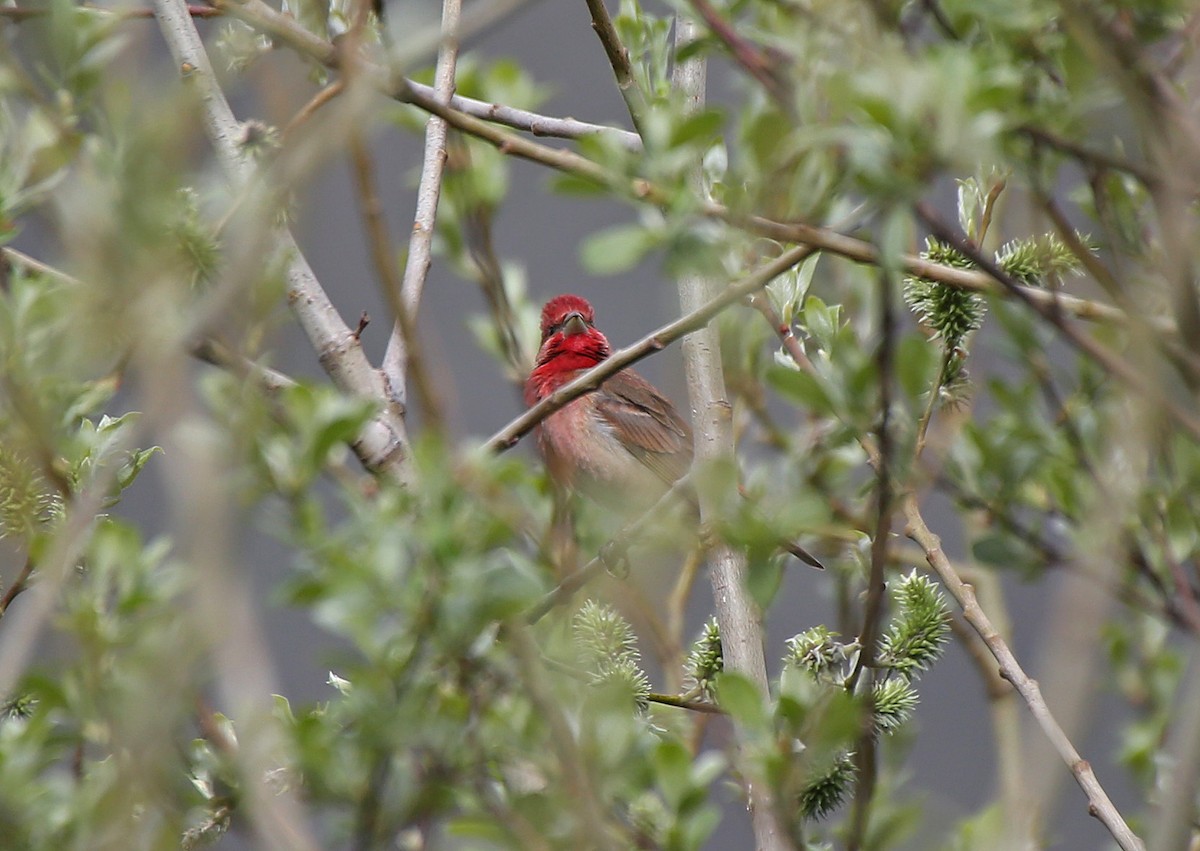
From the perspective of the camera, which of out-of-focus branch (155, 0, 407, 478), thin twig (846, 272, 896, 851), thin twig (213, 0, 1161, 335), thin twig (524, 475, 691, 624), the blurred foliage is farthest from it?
out-of-focus branch (155, 0, 407, 478)

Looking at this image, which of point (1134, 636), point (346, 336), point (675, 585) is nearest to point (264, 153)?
point (346, 336)

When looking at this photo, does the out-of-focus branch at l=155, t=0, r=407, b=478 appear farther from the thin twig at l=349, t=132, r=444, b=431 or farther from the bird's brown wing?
the bird's brown wing

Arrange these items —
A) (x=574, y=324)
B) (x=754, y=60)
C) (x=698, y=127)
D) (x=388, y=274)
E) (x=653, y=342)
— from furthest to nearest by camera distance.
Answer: (x=574, y=324) < (x=653, y=342) < (x=754, y=60) < (x=698, y=127) < (x=388, y=274)

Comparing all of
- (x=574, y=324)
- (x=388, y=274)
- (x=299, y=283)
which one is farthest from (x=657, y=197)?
(x=574, y=324)

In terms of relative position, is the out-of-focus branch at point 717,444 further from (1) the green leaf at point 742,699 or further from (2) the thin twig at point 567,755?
(2) the thin twig at point 567,755

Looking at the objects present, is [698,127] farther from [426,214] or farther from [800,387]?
[426,214]

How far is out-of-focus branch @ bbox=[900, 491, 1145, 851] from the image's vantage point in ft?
7.41

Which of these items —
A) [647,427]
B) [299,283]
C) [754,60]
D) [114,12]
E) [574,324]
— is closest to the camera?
[754,60]

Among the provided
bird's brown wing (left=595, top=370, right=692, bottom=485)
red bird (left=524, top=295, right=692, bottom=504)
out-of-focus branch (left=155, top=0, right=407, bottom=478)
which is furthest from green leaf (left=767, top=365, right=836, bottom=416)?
bird's brown wing (left=595, top=370, right=692, bottom=485)

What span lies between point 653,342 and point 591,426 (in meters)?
4.07

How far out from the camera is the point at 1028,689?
2.49m

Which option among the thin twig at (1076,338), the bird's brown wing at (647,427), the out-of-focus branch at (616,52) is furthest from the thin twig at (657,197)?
the bird's brown wing at (647,427)

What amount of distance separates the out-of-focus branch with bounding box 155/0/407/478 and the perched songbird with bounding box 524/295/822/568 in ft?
10.2

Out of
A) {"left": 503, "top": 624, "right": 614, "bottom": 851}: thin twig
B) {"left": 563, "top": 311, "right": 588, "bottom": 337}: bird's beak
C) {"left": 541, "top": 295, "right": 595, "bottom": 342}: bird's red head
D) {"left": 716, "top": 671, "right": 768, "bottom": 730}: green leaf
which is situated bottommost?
{"left": 503, "top": 624, "right": 614, "bottom": 851}: thin twig
